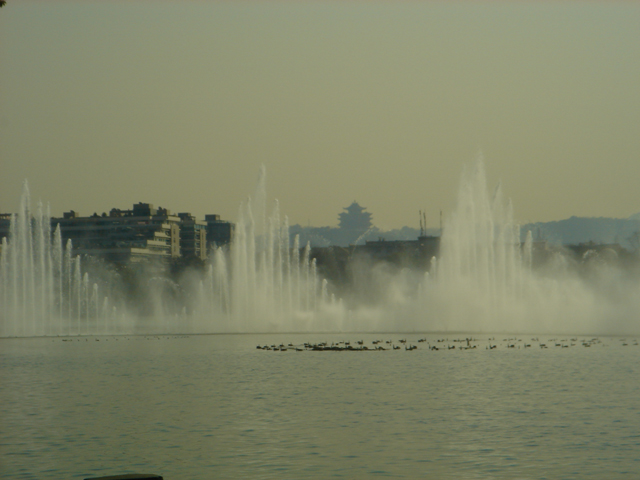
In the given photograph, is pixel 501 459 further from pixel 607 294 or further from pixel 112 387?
pixel 607 294

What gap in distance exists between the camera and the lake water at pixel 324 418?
23047 mm

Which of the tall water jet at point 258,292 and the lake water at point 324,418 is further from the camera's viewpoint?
the tall water jet at point 258,292

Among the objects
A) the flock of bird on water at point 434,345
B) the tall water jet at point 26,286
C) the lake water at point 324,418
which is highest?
the tall water jet at point 26,286

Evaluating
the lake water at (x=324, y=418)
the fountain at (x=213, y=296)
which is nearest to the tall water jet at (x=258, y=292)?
the fountain at (x=213, y=296)

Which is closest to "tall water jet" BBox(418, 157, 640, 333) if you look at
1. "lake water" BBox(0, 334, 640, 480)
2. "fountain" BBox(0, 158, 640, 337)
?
"fountain" BBox(0, 158, 640, 337)

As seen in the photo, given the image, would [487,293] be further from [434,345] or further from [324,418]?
[324,418]

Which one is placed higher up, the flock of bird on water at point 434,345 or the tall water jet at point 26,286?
the tall water jet at point 26,286

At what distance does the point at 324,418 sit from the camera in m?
30.5

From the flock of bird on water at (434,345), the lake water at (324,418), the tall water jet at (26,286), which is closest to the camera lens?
the lake water at (324,418)

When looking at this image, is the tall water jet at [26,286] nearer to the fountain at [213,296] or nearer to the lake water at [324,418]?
the fountain at [213,296]

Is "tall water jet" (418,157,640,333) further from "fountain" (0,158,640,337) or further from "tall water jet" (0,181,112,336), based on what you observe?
"tall water jet" (0,181,112,336)

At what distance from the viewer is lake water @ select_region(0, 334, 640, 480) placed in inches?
907

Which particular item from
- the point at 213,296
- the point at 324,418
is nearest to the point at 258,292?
the point at 213,296

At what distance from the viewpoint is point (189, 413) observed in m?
31.9
